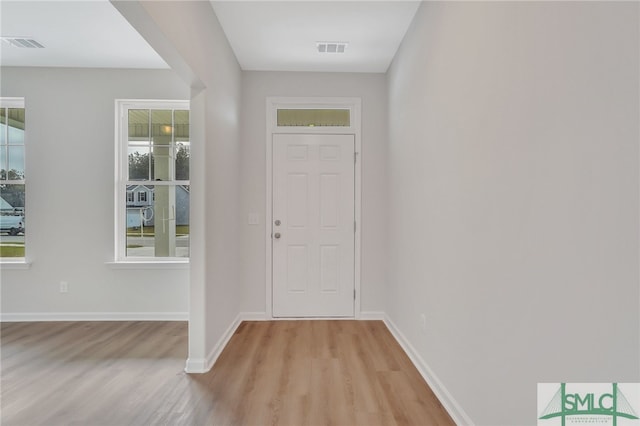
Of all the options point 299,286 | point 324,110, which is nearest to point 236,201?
point 299,286

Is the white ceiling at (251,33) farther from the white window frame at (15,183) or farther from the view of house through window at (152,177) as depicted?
the view of house through window at (152,177)

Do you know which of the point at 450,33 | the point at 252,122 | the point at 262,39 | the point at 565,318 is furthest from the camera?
the point at 252,122

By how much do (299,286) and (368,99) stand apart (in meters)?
2.30

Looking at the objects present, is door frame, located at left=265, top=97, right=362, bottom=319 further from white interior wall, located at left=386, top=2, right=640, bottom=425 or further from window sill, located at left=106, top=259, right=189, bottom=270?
white interior wall, located at left=386, top=2, right=640, bottom=425

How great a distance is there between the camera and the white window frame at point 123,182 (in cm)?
370

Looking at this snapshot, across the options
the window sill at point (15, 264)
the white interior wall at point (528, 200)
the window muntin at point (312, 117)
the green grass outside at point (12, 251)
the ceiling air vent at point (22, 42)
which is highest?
the ceiling air vent at point (22, 42)

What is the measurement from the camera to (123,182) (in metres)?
3.74

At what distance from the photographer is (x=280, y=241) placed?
149 inches

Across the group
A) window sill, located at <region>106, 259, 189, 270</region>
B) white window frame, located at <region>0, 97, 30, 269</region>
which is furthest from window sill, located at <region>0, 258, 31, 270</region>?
window sill, located at <region>106, 259, 189, 270</region>

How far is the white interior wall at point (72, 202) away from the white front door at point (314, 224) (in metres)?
1.30

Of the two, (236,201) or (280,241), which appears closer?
(236,201)

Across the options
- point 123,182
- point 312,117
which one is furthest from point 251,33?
point 123,182

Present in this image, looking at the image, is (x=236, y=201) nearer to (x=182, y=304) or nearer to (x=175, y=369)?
(x=182, y=304)

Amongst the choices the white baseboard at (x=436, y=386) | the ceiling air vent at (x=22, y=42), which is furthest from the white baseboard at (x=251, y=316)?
the ceiling air vent at (x=22, y=42)
